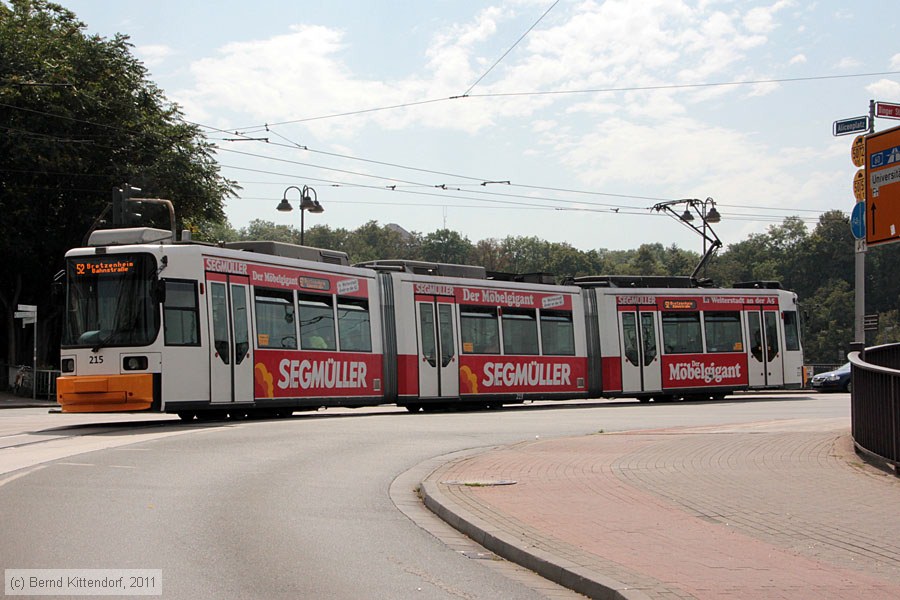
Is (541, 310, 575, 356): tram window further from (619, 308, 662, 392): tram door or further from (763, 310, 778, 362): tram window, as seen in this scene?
(763, 310, 778, 362): tram window

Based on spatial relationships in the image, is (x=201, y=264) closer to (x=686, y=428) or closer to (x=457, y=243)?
(x=686, y=428)

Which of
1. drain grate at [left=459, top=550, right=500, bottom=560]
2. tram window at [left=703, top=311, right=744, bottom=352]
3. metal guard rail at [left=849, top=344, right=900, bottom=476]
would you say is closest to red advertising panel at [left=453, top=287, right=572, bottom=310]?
tram window at [left=703, top=311, right=744, bottom=352]

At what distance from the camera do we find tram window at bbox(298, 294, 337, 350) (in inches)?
869

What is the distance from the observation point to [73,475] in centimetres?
1176

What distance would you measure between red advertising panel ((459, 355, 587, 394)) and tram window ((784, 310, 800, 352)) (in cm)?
797

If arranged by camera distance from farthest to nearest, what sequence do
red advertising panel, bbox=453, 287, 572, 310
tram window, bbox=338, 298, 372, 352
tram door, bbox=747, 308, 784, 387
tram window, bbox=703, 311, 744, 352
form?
tram door, bbox=747, 308, 784, 387 → tram window, bbox=703, 311, 744, 352 → red advertising panel, bbox=453, 287, 572, 310 → tram window, bbox=338, 298, 372, 352

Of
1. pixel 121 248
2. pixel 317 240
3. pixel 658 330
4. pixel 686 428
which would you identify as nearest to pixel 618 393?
pixel 658 330

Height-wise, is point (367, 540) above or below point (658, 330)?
below

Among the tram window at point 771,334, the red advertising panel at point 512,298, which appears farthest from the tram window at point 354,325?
the tram window at point 771,334

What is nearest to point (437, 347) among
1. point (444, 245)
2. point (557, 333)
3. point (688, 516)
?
point (557, 333)

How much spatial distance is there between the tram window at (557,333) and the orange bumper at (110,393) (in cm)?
1257

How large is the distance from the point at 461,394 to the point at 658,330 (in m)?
7.73

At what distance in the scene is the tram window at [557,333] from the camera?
28.5m

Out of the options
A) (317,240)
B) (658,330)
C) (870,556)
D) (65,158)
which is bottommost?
(870,556)
